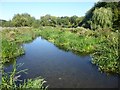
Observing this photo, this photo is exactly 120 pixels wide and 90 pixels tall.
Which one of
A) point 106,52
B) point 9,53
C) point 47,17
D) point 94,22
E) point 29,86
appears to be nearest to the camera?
point 29,86

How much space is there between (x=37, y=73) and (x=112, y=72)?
12.3ft

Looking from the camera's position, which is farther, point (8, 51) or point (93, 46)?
point (93, 46)

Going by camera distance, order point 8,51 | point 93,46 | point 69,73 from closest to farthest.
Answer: point 69,73 < point 8,51 < point 93,46

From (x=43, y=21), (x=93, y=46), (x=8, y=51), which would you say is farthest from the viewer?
(x=43, y=21)

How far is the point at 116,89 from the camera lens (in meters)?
10.1

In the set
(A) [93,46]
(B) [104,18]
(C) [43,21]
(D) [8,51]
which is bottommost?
(C) [43,21]

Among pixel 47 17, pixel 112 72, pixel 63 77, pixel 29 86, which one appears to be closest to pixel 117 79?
pixel 112 72

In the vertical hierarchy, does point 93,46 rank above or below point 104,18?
below

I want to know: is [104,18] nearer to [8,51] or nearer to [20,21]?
[8,51]

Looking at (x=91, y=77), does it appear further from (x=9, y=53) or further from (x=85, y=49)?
(x=85, y=49)

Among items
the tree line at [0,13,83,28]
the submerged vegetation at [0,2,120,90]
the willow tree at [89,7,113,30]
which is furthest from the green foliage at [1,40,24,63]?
the tree line at [0,13,83,28]

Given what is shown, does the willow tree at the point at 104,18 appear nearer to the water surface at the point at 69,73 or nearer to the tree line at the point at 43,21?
the water surface at the point at 69,73

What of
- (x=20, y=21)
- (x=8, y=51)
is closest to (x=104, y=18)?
(x=8, y=51)

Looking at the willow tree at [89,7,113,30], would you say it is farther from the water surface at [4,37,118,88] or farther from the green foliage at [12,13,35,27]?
the green foliage at [12,13,35,27]
